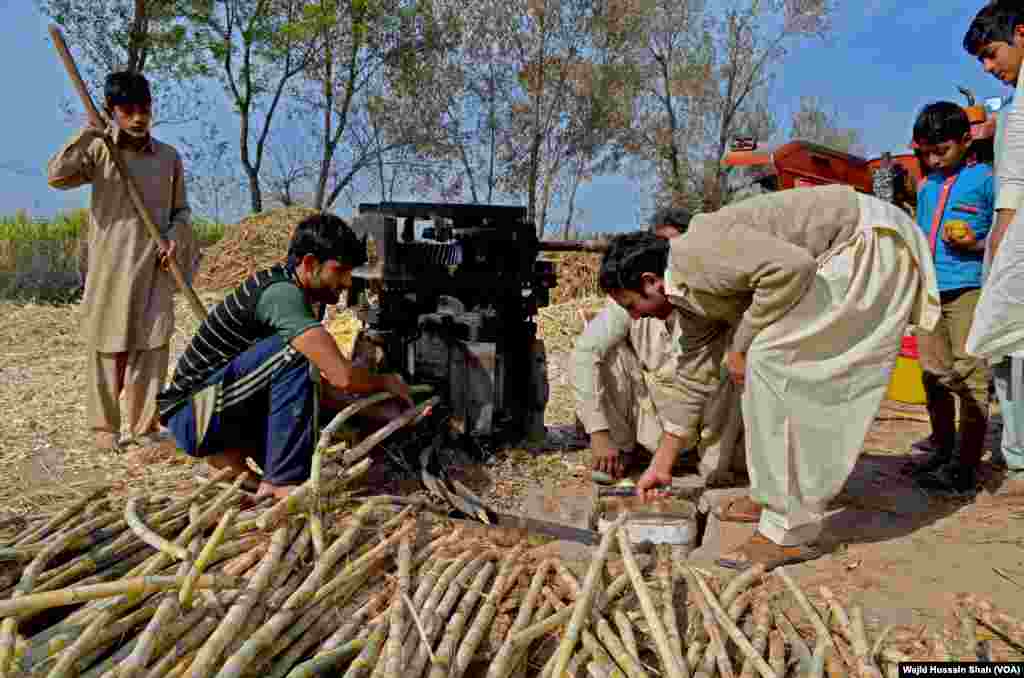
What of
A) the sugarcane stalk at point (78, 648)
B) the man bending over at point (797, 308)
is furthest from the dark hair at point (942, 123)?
the sugarcane stalk at point (78, 648)

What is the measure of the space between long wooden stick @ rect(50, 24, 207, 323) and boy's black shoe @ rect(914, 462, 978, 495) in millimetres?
3759

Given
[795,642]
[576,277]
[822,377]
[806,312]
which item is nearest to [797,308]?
[806,312]

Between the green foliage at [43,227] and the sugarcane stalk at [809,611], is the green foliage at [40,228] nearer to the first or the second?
the green foliage at [43,227]

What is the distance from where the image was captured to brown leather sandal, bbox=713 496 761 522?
3383 mm

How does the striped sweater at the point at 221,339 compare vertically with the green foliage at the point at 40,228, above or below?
below

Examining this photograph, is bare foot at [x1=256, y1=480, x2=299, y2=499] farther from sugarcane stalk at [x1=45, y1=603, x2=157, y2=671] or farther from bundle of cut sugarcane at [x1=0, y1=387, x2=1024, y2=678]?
sugarcane stalk at [x1=45, y1=603, x2=157, y2=671]

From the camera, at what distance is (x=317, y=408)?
Answer: 10.1ft

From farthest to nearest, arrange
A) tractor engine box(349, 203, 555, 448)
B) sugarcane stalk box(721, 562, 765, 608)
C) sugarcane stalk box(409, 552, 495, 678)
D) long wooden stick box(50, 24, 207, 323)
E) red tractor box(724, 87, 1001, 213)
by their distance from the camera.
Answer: red tractor box(724, 87, 1001, 213) → tractor engine box(349, 203, 555, 448) → long wooden stick box(50, 24, 207, 323) → sugarcane stalk box(721, 562, 765, 608) → sugarcane stalk box(409, 552, 495, 678)

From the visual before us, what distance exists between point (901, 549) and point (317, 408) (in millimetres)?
2444

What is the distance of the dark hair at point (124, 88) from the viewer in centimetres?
398

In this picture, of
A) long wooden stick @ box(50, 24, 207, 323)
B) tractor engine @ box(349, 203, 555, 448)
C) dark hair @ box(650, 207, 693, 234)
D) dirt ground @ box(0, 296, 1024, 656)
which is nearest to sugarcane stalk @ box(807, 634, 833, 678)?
dirt ground @ box(0, 296, 1024, 656)

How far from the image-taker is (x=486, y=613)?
7.09 ft

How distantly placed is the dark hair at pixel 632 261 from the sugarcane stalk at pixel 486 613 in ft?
3.71

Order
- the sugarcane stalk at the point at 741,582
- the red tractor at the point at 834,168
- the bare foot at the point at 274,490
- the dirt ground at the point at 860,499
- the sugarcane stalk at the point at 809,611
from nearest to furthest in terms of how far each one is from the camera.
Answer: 1. the sugarcane stalk at the point at 809,611
2. the sugarcane stalk at the point at 741,582
3. the dirt ground at the point at 860,499
4. the bare foot at the point at 274,490
5. the red tractor at the point at 834,168
